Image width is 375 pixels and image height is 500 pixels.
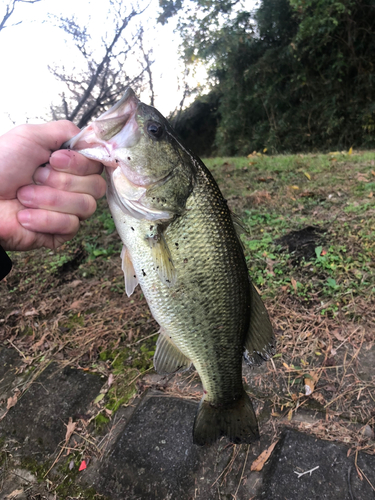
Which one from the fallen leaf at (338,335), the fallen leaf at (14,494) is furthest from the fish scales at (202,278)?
the fallen leaf at (14,494)

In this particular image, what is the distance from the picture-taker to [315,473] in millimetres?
1720

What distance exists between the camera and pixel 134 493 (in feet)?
5.98

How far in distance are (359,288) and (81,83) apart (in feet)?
19.2

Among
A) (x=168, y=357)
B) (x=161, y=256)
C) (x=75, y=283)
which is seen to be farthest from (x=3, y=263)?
(x=75, y=283)

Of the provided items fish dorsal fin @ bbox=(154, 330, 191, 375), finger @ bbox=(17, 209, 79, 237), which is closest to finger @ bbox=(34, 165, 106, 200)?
finger @ bbox=(17, 209, 79, 237)

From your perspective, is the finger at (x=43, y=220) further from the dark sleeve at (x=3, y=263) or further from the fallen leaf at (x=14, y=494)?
the fallen leaf at (x=14, y=494)

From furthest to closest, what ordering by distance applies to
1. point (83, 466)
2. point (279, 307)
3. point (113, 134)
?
point (279, 307), point (83, 466), point (113, 134)

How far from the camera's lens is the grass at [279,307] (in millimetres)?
2195

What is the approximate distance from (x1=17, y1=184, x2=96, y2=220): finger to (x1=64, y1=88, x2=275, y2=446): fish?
218 mm

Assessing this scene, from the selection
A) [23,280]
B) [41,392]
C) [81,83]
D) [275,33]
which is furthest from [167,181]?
[275,33]

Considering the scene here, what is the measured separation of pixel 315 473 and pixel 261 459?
0.98 feet

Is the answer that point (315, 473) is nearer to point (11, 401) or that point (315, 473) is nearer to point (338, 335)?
point (338, 335)

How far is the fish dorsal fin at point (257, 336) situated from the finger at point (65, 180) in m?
1.03

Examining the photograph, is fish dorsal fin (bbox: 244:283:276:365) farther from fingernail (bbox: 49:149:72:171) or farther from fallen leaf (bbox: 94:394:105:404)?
fallen leaf (bbox: 94:394:105:404)
